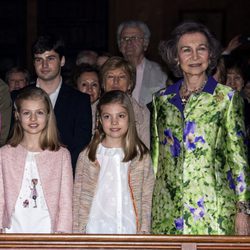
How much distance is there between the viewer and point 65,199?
7129 mm

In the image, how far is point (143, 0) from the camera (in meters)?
12.4

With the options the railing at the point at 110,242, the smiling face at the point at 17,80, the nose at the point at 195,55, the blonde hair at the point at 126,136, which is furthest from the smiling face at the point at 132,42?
the railing at the point at 110,242

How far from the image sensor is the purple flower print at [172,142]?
6.75m

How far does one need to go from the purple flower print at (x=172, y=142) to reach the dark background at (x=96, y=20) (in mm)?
5389

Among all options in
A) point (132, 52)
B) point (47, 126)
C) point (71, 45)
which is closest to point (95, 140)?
point (47, 126)

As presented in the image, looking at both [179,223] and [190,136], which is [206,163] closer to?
[190,136]

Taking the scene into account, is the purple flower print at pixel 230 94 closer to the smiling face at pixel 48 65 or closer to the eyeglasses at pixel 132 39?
the smiling face at pixel 48 65

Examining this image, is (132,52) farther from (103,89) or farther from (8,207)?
(8,207)

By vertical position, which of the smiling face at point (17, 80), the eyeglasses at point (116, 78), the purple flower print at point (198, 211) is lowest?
the purple flower print at point (198, 211)

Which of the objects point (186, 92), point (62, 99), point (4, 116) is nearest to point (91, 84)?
point (62, 99)

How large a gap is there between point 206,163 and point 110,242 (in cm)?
87

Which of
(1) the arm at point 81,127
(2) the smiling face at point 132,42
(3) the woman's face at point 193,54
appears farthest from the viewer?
(2) the smiling face at point 132,42

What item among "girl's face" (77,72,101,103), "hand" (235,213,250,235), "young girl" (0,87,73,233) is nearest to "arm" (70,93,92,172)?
"young girl" (0,87,73,233)

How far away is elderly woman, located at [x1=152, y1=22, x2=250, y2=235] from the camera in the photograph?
21.7 feet
